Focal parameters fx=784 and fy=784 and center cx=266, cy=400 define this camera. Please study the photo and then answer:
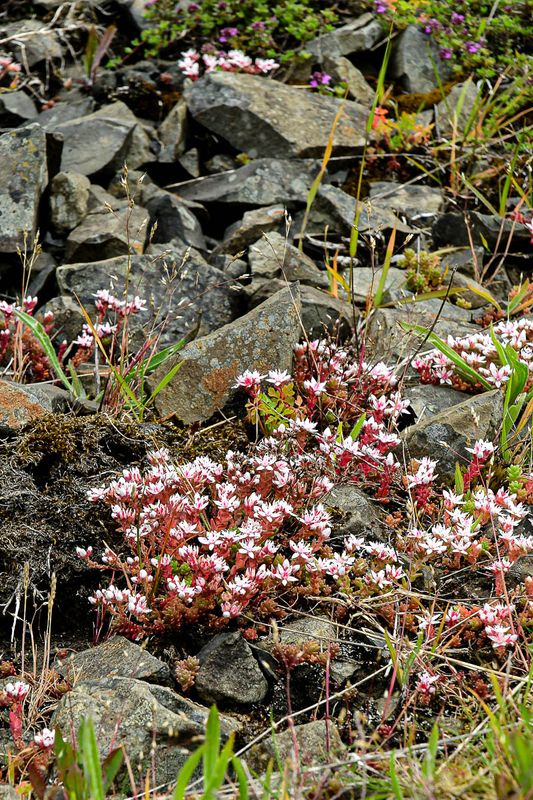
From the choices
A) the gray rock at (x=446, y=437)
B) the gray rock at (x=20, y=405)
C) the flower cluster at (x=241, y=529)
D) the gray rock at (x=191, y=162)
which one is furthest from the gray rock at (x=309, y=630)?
the gray rock at (x=191, y=162)

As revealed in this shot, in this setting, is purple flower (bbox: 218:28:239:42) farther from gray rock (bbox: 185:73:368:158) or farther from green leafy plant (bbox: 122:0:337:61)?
gray rock (bbox: 185:73:368:158)

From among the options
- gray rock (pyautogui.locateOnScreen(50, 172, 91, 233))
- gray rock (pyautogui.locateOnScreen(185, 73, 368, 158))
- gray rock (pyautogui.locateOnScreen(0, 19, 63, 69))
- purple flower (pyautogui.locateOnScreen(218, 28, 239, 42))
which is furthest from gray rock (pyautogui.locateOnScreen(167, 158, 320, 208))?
gray rock (pyautogui.locateOnScreen(0, 19, 63, 69))

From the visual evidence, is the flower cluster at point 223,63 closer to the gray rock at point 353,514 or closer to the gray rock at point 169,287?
the gray rock at point 169,287

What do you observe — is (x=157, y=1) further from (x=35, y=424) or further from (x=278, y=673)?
(x=278, y=673)

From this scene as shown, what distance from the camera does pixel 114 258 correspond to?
6.00 metres

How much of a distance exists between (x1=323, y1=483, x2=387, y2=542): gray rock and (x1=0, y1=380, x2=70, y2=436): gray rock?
173cm

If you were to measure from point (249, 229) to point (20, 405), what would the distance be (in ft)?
9.14

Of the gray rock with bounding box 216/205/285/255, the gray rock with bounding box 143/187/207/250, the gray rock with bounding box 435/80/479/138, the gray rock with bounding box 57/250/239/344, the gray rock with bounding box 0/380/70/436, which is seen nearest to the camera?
the gray rock with bounding box 0/380/70/436

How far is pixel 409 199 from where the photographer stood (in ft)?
24.2

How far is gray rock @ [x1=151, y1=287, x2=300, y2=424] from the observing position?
5.00m

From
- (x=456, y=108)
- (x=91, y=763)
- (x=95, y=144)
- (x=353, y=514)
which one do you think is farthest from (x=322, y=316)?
(x=91, y=763)

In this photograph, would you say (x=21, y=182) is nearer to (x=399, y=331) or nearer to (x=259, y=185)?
(x=259, y=185)

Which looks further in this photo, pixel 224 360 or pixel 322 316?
pixel 322 316

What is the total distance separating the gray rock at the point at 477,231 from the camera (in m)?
6.80
